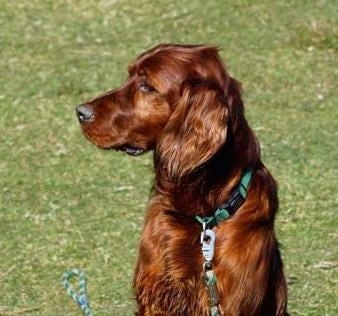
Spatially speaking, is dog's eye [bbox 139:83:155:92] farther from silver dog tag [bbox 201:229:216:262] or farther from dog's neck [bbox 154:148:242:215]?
silver dog tag [bbox 201:229:216:262]

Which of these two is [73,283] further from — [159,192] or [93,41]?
[93,41]

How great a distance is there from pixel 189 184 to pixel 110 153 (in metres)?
4.18

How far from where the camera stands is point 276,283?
19.0 ft

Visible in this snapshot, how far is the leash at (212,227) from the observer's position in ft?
18.0

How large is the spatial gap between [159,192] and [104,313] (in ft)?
5.07

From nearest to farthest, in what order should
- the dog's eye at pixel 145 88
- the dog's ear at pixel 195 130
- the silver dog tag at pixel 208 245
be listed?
the dog's ear at pixel 195 130, the silver dog tag at pixel 208 245, the dog's eye at pixel 145 88

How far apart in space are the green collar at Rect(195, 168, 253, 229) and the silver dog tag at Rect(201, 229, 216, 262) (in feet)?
0.20

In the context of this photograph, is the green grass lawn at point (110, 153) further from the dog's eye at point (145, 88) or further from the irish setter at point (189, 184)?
the dog's eye at point (145, 88)

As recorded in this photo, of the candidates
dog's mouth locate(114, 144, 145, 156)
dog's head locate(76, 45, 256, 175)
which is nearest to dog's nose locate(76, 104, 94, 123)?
dog's head locate(76, 45, 256, 175)

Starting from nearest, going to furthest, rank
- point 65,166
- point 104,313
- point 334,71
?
1. point 104,313
2. point 65,166
3. point 334,71

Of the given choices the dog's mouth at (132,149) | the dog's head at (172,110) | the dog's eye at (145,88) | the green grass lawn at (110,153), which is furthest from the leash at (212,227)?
the green grass lawn at (110,153)

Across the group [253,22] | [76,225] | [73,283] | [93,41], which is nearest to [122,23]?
[93,41]

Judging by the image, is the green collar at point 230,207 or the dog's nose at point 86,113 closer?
the green collar at point 230,207

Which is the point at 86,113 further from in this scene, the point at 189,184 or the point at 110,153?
the point at 110,153
